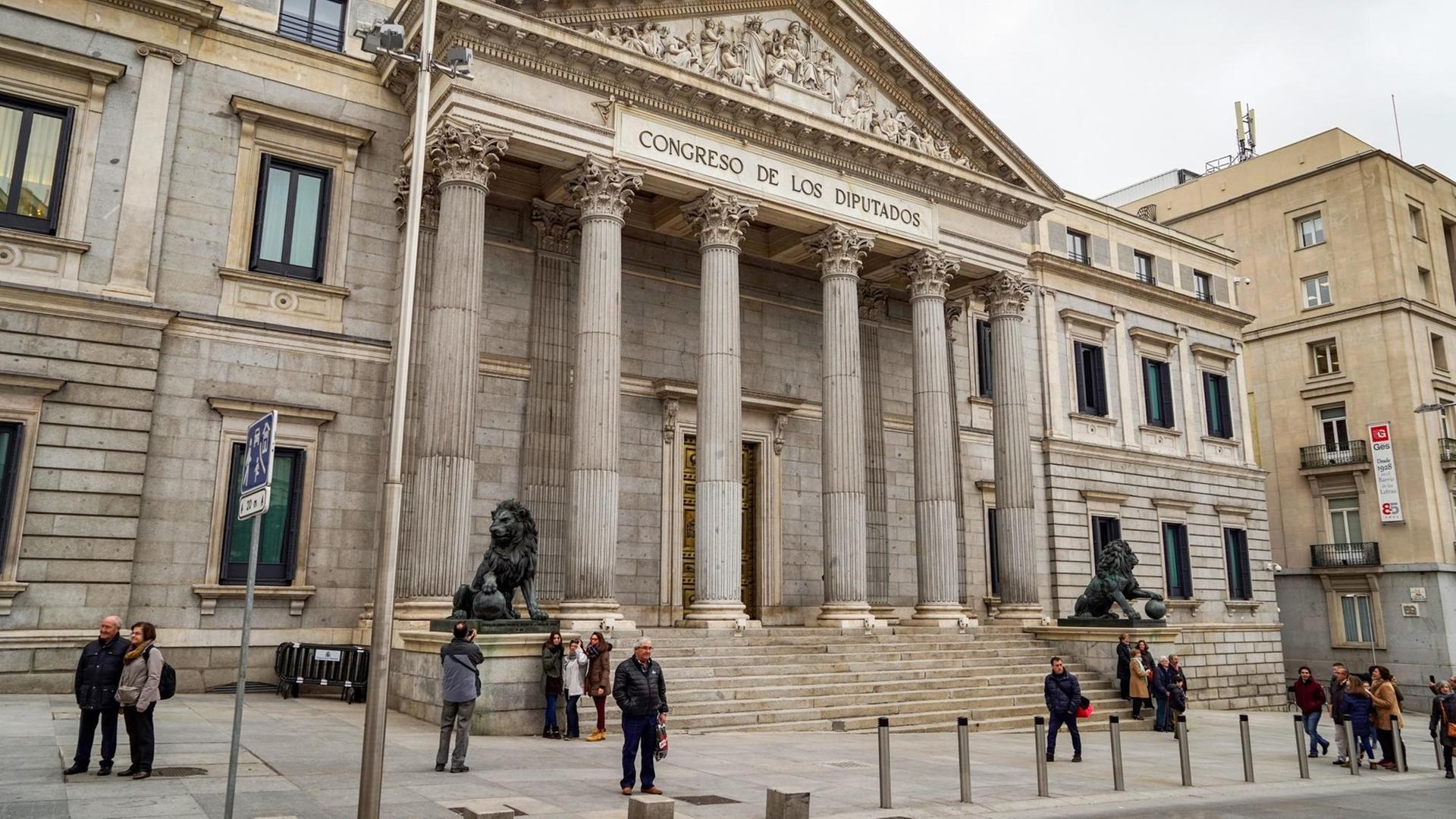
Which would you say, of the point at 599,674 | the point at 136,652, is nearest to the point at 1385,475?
the point at 599,674

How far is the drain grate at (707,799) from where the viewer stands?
1107cm

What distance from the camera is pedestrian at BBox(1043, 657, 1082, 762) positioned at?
51.7 ft

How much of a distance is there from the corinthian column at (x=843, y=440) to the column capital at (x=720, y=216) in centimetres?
276

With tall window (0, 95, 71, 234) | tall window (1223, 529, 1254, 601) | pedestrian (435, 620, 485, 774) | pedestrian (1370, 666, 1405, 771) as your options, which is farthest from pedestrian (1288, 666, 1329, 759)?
tall window (0, 95, 71, 234)

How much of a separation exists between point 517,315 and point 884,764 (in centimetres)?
1614

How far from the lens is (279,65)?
71.2 feet

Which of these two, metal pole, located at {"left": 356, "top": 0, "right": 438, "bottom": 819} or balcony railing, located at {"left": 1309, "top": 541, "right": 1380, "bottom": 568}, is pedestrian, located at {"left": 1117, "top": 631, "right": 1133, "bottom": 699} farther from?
balcony railing, located at {"left": 1309, "top": 541, "right": 1380, "bottom": 568}

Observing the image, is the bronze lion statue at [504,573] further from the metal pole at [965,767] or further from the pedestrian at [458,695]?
the metal pole at [965,767]

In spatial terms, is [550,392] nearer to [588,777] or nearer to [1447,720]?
[588,777]

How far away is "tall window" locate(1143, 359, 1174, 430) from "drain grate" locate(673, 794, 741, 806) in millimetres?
30238

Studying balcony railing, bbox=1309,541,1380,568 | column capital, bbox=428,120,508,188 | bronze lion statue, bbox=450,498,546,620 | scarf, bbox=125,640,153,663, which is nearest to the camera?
scarf, bbox=125,640,153,663

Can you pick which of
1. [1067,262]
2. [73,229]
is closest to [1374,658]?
[1067,262]

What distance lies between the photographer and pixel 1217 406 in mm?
39844

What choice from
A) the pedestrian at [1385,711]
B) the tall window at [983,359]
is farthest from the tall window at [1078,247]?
the pedestrian at [1385,711]
